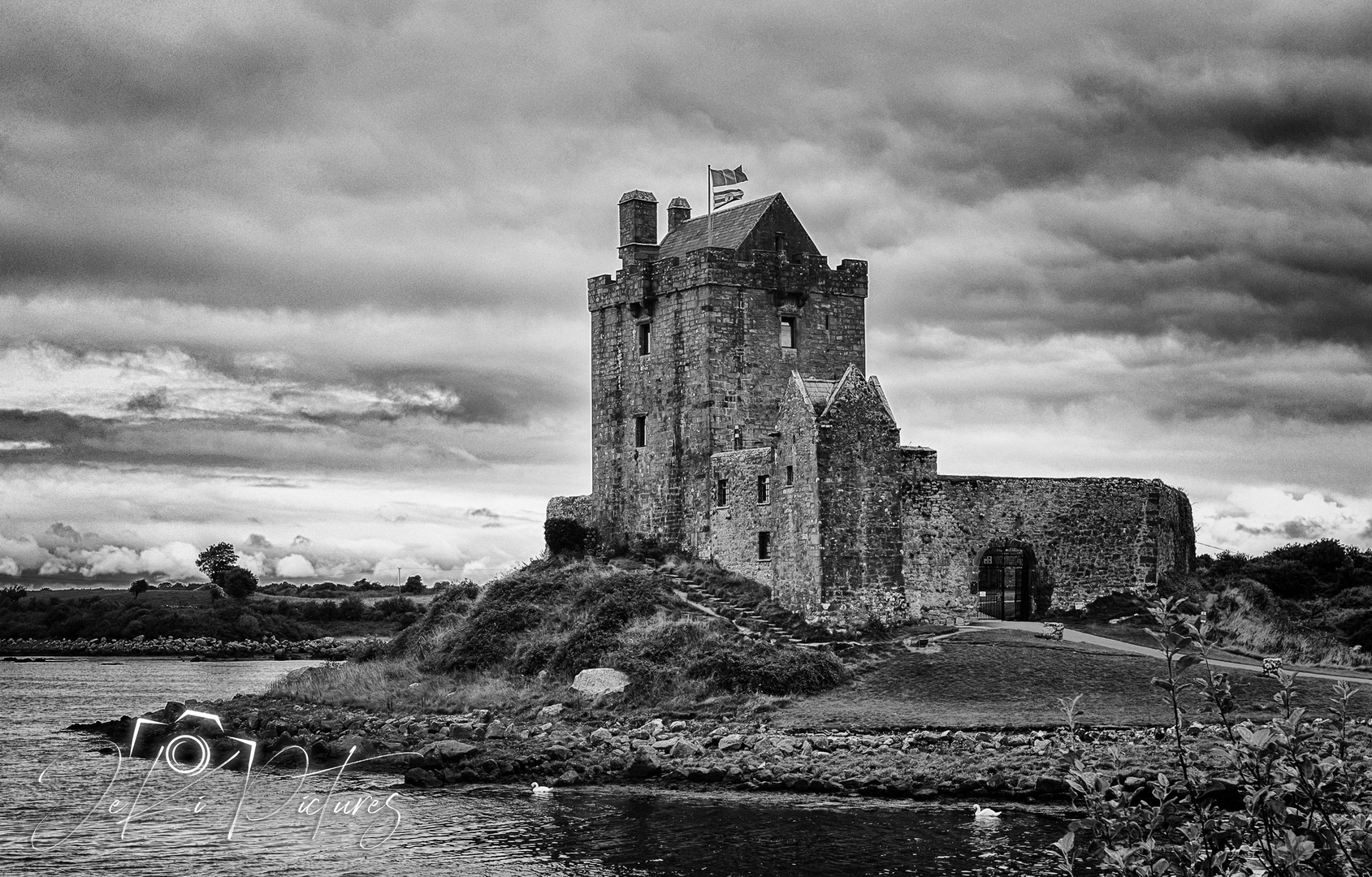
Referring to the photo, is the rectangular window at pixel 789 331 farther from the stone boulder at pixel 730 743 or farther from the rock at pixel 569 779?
the rock at pixel 569 779

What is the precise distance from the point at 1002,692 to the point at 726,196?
73.7 feet

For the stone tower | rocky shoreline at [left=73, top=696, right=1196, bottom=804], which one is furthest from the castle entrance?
rocky shoreline at [left=73, top=696, right=1196, bottom=804]

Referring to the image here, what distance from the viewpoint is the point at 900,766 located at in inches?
1097

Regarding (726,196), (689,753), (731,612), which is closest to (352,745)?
(689,753)

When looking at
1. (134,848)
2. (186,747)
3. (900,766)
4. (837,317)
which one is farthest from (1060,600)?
(134,848)

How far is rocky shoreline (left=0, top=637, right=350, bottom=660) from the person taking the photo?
99.3 meters

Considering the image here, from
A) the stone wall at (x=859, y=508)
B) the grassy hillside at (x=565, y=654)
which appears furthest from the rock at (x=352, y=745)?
the stone wall at (x=859, y=508)

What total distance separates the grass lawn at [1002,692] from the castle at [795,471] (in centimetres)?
468

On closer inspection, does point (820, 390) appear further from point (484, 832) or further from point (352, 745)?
point (484, 832)

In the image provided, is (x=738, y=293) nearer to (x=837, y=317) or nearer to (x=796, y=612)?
(x=837, y=317)

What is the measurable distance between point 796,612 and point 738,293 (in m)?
11.0

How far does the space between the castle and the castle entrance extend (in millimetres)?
58

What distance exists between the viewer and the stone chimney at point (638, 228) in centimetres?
5059

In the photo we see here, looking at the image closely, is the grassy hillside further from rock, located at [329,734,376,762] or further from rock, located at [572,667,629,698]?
rock, located at [329,734,376,762]
